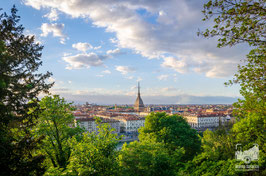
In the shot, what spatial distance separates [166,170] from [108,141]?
3.30 m

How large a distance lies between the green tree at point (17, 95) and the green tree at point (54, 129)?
3629 millimetres

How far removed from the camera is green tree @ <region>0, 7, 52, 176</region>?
7753 mm

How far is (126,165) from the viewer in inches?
409

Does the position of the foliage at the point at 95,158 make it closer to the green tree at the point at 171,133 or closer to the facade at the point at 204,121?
the green tree at the point at 171,133

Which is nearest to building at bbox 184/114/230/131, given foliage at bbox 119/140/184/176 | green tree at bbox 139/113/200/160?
green tree at bbox 139/113/200/160

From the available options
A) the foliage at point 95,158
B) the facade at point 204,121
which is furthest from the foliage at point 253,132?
the facade at point 204,121

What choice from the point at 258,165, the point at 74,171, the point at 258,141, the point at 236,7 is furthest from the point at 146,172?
the point at 236,7

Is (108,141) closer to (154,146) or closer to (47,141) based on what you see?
(154,146)

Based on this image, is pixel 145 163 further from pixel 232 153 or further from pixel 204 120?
pixel 204 120

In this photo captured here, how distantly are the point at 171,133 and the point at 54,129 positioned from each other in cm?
1226

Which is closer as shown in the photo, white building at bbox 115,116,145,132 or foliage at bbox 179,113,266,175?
foliage at bbox 179,113,266,175

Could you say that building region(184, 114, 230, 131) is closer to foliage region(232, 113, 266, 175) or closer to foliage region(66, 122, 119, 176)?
foliage region(232, 113, 266, 175)

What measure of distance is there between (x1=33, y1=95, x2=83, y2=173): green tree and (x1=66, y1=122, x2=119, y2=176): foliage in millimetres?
4394

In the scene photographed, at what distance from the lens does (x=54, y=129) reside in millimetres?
14727
